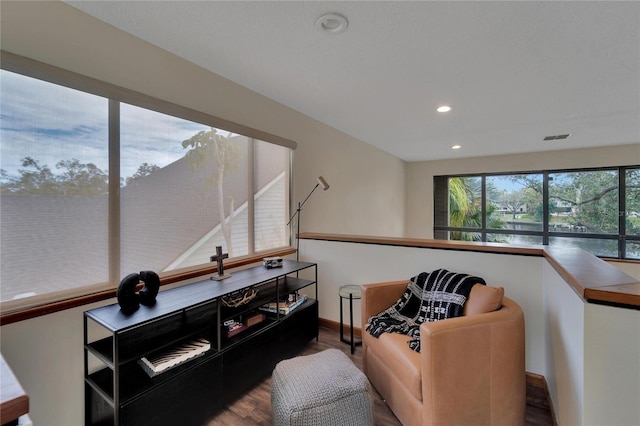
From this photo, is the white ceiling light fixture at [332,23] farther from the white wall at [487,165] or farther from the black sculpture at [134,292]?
the white wall at [487,165]

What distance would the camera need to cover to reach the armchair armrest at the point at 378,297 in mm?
2068

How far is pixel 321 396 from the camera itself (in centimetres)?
141

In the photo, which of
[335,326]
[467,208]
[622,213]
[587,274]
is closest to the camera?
[587,274]

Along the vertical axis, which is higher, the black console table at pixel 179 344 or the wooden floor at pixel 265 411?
the black console table at pixel 179 344

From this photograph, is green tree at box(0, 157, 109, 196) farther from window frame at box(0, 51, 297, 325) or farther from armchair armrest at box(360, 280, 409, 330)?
armchair armrest at box(360, 280, 409, 330)

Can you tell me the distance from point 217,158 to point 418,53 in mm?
1728

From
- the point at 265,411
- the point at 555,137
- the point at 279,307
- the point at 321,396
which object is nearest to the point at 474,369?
the point at 321,396

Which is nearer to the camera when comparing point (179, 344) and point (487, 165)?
point (179, 344)

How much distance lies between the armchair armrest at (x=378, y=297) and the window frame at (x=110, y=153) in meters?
1.12

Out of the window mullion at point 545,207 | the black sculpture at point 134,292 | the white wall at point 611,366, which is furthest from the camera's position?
the window mullion at point 545,207

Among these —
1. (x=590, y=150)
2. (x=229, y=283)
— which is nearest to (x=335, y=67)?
(x=229, y=283)

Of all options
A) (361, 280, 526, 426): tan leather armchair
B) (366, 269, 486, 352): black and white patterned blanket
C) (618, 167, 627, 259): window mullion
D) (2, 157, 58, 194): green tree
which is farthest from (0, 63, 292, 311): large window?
(618, 167, 627, 259): window mullion

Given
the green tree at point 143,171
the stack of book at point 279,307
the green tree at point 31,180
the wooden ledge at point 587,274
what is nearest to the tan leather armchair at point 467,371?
the wooden ledge at point 587,274

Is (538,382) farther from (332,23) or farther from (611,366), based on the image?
(332,23)
